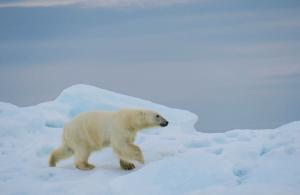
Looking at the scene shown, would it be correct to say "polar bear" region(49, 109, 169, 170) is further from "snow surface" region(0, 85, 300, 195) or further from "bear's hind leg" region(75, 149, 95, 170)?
"snow surface" region(0, 85, 300, 195)

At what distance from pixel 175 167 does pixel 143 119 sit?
1536 mm

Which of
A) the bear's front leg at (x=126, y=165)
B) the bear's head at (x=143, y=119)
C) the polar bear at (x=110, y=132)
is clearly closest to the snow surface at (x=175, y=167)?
the bear's front leg at (x=126, y=165)

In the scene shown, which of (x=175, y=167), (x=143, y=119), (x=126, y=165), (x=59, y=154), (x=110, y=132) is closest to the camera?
(x=175, y=167)

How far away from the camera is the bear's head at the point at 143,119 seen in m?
8.41

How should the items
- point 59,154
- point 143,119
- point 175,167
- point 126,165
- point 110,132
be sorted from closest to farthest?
point 175,167 → point 126,165 → point 110,132 → point 143,119 → point 59,154

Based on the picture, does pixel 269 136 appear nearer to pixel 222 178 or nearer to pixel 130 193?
pixel 222 178

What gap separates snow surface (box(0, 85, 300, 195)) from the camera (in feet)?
22.1

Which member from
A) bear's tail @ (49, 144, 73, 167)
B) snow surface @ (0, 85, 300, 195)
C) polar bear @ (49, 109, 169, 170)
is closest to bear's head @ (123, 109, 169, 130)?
polar bear @ (49, 109, 169, 170)

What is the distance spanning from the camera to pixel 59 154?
9.05m

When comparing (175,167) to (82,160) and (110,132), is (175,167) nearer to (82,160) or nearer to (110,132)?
(110,132)

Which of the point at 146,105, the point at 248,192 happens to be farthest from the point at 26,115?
the point at 248,192

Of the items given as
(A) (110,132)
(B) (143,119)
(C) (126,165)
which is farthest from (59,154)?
(B) (143,119)

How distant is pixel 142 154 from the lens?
8180mm

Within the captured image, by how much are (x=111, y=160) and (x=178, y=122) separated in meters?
5.22
